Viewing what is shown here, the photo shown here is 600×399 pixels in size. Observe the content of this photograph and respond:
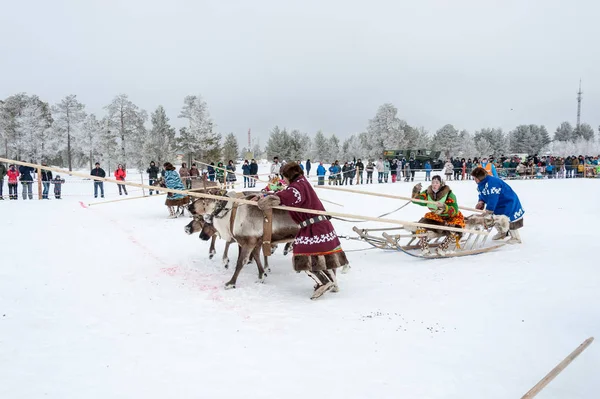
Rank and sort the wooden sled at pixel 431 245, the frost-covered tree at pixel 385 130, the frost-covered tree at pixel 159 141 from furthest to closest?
the frost-covered tree at pixel 385 130, the frost-covered tree at pixel 159 141, the wooden sled at pixel 431 245

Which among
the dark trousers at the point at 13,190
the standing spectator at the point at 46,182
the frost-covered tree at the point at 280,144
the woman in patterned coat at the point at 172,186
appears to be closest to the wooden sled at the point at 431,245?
the woman in patterned coat at the point at 172,186

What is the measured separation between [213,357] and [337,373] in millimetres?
1221

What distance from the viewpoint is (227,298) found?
5992mm

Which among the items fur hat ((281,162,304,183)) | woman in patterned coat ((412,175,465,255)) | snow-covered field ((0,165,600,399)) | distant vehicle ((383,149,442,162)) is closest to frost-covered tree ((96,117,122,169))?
distant vehicle ((383,149,442,162))

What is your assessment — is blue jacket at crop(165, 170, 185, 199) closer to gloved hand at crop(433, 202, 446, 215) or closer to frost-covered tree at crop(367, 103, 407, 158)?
gloved hand at crop(433, 202, 446, 215)

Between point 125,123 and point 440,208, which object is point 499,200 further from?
point 125,123

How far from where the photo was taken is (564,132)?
11875 cm

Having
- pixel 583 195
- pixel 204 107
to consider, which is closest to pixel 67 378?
pixel 583 195

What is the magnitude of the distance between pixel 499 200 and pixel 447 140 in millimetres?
89227

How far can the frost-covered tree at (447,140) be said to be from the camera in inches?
3590

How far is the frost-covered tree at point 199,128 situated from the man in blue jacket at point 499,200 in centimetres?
4310

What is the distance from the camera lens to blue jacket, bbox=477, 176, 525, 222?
28.1 ft

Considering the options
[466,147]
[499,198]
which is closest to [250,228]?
[499,198]

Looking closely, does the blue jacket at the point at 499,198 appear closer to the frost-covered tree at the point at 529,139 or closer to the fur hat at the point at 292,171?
the fur hat at the point at 292,171
